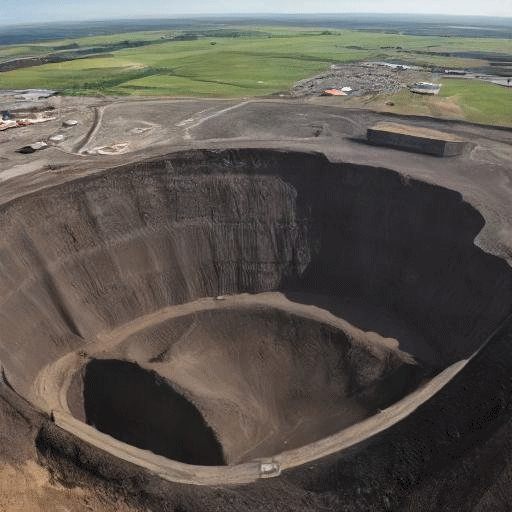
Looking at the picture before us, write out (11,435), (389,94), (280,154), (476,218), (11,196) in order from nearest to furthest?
1. (11,435)
2. (476,218)
3. (11,196)
4. (280,154)
5. (389,94)

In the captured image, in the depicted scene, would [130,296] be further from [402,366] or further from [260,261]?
[402,366]

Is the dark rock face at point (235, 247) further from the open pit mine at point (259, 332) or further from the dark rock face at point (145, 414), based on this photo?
the dark rock face at point (145, 414)

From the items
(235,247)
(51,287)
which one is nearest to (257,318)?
(235,247)

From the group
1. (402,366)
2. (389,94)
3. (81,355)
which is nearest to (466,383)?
(402,366)

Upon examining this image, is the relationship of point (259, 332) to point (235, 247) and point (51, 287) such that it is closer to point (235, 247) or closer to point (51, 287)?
point (235, 247)

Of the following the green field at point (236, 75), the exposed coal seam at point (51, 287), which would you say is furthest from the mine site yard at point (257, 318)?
the green field at point (236, 75)
